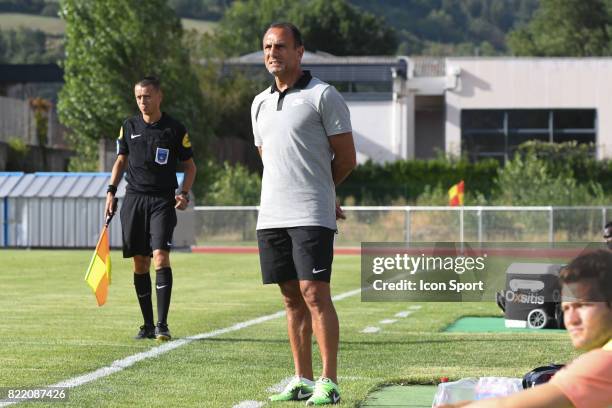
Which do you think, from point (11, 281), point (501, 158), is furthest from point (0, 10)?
point (11, 281)

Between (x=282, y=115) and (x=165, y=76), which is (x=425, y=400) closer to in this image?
(x=282, y=115)

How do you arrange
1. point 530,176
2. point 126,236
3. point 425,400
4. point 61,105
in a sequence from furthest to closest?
1. point 61,105
2. point 530,176
3. point 126,236
4. point 425,400

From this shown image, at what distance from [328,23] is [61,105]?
194 feet

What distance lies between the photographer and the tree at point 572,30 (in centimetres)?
10531

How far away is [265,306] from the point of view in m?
15.8

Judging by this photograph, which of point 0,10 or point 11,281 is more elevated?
point 0,10

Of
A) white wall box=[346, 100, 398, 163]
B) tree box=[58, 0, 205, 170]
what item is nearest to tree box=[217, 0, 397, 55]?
white wall box=[346, 100, 398, 163]

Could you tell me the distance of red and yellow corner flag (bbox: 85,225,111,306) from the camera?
37.0 ft

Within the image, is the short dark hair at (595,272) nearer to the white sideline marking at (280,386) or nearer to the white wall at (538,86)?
the white sideline marking at (280,386)

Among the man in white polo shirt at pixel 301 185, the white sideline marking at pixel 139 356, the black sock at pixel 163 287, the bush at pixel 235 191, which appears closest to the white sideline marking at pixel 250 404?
the man in white polo shirt at pixel 301 185

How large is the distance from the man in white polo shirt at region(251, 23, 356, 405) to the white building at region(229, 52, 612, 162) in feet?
185

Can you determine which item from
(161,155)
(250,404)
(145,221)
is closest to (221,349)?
(145,221)

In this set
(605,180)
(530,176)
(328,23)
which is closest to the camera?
(530,176)

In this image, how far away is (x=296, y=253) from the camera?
771 cm
